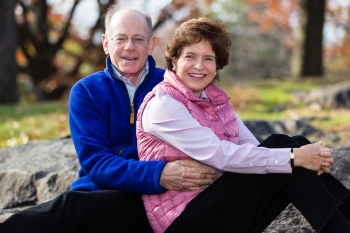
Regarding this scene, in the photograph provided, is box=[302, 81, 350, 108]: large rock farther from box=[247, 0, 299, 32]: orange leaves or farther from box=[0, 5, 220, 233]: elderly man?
box=[247, 0, 299, 32]: orange leaves

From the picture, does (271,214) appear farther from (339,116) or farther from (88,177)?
(339,116)

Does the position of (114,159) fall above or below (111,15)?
below

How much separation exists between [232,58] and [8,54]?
1386cm

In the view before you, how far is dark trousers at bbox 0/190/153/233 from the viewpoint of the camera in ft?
9.41

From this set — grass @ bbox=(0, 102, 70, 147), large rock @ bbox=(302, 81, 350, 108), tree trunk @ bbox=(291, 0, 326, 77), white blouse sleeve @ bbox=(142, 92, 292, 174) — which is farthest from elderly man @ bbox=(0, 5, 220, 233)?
tree trunk @ bbox=(291, 0, 326, 77)

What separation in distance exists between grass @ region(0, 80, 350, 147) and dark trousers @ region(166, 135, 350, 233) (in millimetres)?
4112

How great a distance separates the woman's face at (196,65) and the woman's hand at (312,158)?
2.31ft

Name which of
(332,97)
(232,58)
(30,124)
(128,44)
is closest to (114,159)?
(128,44)

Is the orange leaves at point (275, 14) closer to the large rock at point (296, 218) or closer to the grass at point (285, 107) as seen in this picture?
the grass at point (285, 107)

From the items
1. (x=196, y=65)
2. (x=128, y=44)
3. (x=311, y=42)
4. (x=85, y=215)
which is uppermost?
(x=311, y=42)

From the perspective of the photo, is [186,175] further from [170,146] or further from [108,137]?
[108,137]

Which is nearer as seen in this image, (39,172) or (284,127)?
(39,172)

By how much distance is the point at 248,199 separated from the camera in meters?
3.05

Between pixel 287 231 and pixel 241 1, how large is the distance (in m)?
23.1
